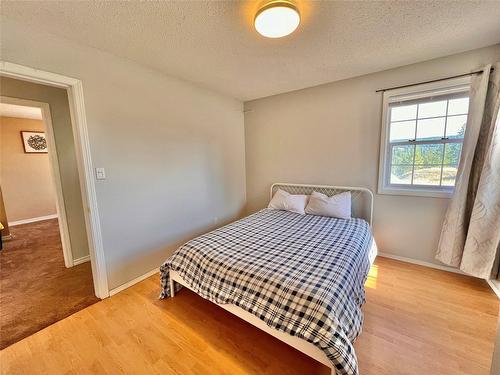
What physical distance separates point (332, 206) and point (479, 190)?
135 centimetres

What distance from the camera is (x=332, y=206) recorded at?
2721 mm

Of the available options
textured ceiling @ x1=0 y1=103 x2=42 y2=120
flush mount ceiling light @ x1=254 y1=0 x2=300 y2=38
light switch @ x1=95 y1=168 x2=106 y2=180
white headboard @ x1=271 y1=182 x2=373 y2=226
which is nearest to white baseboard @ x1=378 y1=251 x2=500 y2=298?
white headboard @ x1=271 y1=182 x2=373 y2=226

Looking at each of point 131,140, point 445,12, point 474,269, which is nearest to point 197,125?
point 131,140

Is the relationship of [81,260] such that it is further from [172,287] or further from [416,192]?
[416,192]

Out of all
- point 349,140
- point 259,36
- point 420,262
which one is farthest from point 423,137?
point 259,36

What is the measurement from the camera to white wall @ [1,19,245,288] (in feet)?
5.87

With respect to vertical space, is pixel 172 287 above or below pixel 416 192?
below

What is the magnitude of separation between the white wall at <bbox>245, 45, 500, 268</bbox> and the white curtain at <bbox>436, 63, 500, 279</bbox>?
0.77ft

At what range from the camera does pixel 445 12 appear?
1.49 meters

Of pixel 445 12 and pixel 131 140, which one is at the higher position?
pixel 445 12

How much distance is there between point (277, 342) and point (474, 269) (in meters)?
2.08

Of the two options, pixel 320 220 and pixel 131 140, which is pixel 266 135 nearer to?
pixel 320 220

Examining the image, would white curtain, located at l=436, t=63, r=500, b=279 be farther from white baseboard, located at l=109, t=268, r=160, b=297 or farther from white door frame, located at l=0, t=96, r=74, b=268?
white door frame, located at l=0, t=96, r=74, b=268

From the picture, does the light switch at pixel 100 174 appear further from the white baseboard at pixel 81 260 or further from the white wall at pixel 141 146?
the white baseboard at pixel 81 260
